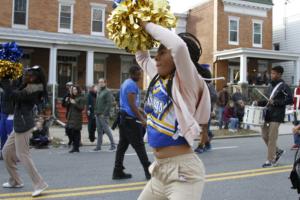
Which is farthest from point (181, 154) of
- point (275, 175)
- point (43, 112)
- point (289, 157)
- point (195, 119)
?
point (43, 112)

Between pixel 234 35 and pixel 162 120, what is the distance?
27.3 metres

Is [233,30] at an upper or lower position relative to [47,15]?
upper

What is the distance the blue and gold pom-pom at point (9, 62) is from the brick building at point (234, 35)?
2242cm

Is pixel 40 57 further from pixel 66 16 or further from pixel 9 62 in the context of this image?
pixel 9 62

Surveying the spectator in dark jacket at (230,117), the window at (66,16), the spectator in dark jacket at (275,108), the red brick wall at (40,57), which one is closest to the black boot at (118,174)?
the spectator in dark jacket at (275,108)

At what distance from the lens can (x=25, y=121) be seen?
5609mm

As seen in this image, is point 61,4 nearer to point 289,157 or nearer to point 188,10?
point 188,10

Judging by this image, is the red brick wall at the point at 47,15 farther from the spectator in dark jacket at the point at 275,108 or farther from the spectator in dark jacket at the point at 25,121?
the spectator in dark jacket at the point at 25,121

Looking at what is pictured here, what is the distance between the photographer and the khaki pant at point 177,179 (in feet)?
9.07

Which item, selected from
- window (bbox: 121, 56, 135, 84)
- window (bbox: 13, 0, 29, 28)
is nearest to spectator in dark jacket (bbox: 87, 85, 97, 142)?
window (bbox: 13, 0, 29, 28)

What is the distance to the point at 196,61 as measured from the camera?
303 centimetres

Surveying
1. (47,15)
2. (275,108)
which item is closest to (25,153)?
(275,108)

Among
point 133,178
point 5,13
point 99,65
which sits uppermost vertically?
point 5,13

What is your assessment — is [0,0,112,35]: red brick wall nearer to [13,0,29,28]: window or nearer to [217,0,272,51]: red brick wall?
[13,0,29,28]: window
